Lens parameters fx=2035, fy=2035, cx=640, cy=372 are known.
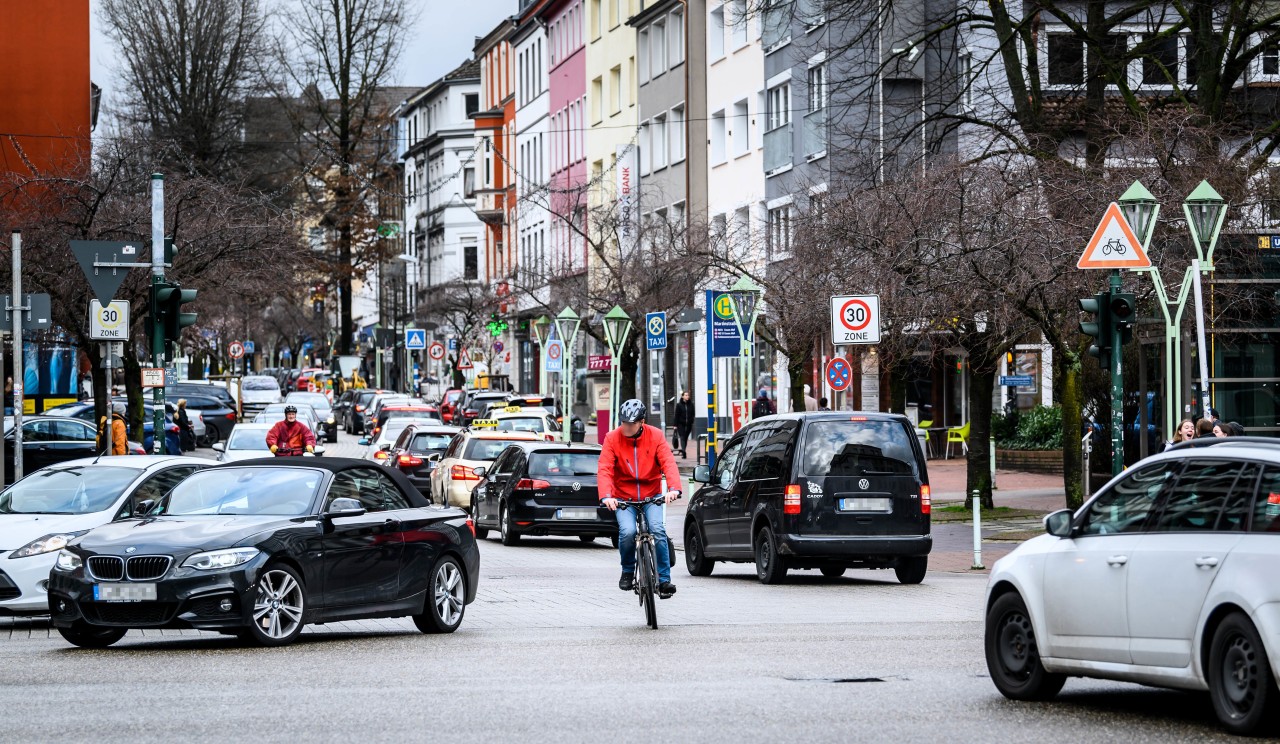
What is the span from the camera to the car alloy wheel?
1402 cm

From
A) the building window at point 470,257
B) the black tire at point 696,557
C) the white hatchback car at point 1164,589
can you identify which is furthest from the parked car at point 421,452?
the building window at point 470,257

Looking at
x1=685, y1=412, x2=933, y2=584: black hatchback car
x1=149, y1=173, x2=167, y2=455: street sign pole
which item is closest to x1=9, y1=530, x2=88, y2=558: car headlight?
x1=685, y1=412, x2=933, y2=584: black hatchback car

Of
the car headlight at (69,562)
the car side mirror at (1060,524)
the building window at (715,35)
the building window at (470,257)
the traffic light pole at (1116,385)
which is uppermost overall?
the building window at (715,35)

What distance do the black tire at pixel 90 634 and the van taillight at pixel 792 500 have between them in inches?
316

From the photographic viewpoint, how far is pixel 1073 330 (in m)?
30.8

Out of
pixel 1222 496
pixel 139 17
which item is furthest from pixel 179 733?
pixel 139 17

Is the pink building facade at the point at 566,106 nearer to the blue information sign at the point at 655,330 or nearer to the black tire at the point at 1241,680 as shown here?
the blue information sign at the point at 655,330

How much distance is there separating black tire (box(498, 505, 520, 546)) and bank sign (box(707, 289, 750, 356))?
15.7ft

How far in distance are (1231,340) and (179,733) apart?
2425 centimetres

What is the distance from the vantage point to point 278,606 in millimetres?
14227

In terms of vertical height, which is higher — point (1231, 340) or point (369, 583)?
point (1231, 340)

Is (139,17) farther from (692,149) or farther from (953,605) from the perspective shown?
(953,605)

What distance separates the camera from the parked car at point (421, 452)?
37688 millimetres

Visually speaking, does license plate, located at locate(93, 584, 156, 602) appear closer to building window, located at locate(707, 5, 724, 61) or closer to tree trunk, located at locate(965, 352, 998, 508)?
tree trunk, located at locate(965, 352, 998, 508)
